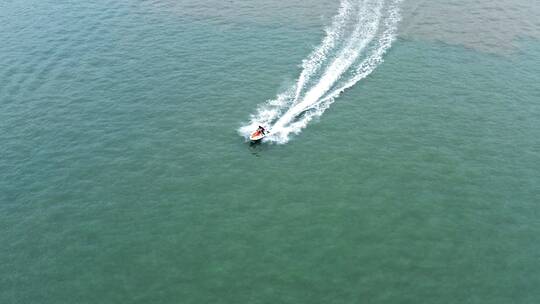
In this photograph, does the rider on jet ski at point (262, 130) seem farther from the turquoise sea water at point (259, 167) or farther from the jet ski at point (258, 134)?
the turquoise sea water at point (259, 167)

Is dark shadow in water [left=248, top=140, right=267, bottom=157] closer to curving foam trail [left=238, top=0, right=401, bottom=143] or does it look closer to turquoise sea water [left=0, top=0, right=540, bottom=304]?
turquoise sea water [left=0, top=0, right=540, bottom=304]

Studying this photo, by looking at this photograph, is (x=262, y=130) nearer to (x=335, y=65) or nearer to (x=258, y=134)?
(x=258, y=134)

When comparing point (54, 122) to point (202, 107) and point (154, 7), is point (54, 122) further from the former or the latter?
point (154, 7)

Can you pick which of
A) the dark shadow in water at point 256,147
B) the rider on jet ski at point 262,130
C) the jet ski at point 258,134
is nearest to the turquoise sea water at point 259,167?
the dark shadow in water at point 256,147

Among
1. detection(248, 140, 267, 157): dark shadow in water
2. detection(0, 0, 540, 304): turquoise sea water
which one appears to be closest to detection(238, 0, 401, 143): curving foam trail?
detection(248, 140, 267, 157): dark shadow in water

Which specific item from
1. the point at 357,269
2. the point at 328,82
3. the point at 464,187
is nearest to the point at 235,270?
the point at 357,269

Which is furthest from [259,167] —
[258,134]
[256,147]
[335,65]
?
[335,65]
